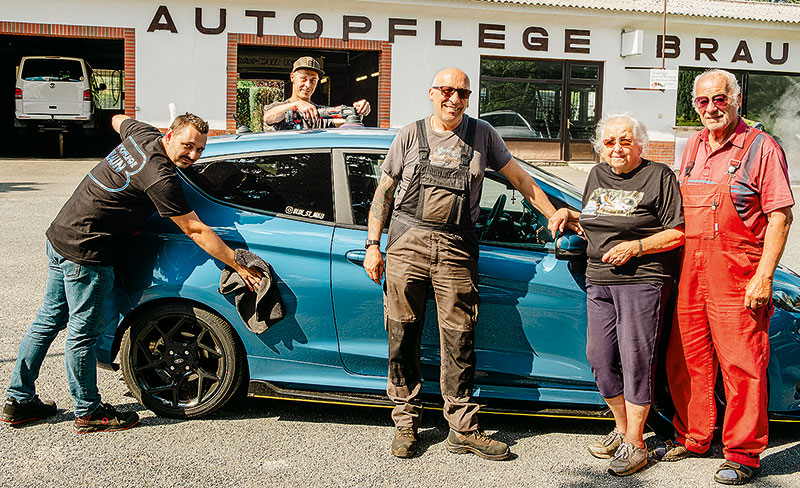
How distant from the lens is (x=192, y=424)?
4266 mm

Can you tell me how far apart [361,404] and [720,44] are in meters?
19.7

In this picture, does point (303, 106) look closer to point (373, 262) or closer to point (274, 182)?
point (274, 182)

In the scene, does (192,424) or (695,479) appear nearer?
(695,479)

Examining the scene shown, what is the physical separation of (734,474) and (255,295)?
7.97ft

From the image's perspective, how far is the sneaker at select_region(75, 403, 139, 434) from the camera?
4.12 m

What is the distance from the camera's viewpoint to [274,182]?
4285 mm

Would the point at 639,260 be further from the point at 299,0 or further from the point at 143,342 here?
the point at 299,0

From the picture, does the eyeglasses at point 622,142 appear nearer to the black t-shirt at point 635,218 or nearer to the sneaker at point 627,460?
the black t-shirt at point 635,218

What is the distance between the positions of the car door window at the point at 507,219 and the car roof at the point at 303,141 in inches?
23.9

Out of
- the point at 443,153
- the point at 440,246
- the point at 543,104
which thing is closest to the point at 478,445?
the point at 440,246

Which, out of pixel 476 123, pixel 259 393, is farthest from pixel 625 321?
pixel 259 393

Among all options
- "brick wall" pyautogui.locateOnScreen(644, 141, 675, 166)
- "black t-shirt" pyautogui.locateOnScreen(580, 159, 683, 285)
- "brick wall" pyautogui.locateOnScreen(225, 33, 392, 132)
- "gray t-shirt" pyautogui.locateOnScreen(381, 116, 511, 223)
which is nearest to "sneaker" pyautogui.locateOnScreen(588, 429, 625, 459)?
"black t-shirt" pyautogui.locateOnScreen(580, 159, 683, 285)

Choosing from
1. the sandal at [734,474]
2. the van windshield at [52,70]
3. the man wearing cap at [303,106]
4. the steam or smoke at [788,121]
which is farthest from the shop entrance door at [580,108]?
the sandal at [734,474]

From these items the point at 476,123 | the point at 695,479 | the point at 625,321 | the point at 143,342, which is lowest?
the point at 695,479
